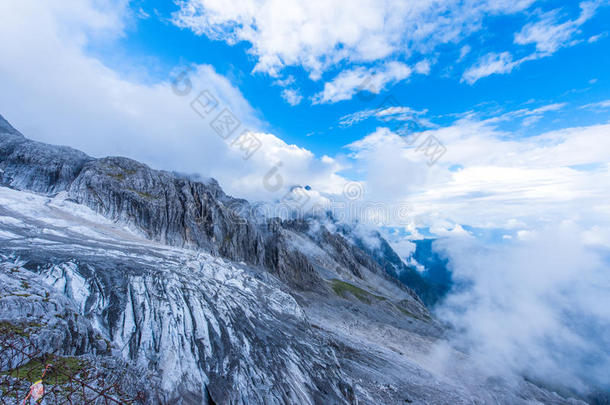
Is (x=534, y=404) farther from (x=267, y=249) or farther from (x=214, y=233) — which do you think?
(x=214, y=233)

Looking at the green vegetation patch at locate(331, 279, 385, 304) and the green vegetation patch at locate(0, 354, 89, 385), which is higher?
the green vegetation patch at locate(0, 354, 89, 385)

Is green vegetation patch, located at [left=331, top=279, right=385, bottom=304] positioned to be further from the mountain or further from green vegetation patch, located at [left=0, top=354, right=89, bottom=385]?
green vegetation patch, located at [left=0, top=354, right=89, bottom=385]

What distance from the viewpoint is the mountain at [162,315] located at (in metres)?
17.5

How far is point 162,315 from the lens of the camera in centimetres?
2502

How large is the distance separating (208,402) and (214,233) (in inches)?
2891

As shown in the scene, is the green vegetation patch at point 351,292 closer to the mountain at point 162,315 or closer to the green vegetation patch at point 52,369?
the mountain at point 162,315

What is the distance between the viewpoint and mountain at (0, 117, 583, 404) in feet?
57.3

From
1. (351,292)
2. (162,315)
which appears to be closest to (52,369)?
(162,315)

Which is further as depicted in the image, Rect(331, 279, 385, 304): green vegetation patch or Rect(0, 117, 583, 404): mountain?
Rect(331, 279, 385, 304): green vegetation patch

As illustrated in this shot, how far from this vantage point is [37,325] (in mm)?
13719

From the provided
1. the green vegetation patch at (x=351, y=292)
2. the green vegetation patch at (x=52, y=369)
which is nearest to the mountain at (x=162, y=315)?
the green vegetation patch at (x=52, y=369)

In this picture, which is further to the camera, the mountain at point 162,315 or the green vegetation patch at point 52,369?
the mountain at point 162,315

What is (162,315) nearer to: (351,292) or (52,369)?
(52,369)

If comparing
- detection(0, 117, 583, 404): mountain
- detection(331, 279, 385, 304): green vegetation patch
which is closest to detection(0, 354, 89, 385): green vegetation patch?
detection(0, 117, 583, 404): mountain
